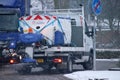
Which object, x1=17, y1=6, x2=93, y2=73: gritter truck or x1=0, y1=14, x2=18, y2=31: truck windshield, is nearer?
x1=17, y1=6, x2=93, y2=73: gritter truck

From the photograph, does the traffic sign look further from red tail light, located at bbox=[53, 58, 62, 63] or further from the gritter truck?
red tail light, located at bbox=[53, 58, 62, 63]

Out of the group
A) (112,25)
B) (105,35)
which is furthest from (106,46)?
(112,25)

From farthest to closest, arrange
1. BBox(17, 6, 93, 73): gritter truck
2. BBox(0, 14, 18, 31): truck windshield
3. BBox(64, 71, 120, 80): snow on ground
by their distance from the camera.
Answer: BBox(0, 14, 18, 31): truck windshield
BBox(17, 6, 93, 73): gritter truck
BBox(64, 71, 120, 80): snow on ground

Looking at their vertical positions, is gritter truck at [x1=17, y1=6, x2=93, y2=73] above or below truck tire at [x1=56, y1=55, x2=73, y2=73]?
above

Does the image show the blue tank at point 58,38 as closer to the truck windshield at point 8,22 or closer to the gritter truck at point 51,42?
the gritter truck at point 51,42

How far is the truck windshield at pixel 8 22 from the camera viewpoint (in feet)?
66.6

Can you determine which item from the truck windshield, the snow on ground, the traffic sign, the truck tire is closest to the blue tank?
the truck tire

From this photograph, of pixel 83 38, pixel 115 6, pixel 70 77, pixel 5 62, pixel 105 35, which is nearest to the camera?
pixel 70 77

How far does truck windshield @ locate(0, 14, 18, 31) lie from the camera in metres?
20.3

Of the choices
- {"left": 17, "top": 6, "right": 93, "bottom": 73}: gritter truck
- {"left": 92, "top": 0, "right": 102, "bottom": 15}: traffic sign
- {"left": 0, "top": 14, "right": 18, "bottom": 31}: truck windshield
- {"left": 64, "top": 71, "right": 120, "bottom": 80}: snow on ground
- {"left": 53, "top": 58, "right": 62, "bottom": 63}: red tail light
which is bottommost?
{"left": 64, "top": 71, "right": 120, "bottom": 80}: snow on ground

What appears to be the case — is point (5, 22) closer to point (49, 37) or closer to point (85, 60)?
point (49, 37)

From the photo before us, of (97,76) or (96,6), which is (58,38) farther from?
(97,76)

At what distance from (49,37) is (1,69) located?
2696 mm

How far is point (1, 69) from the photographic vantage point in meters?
21.2
